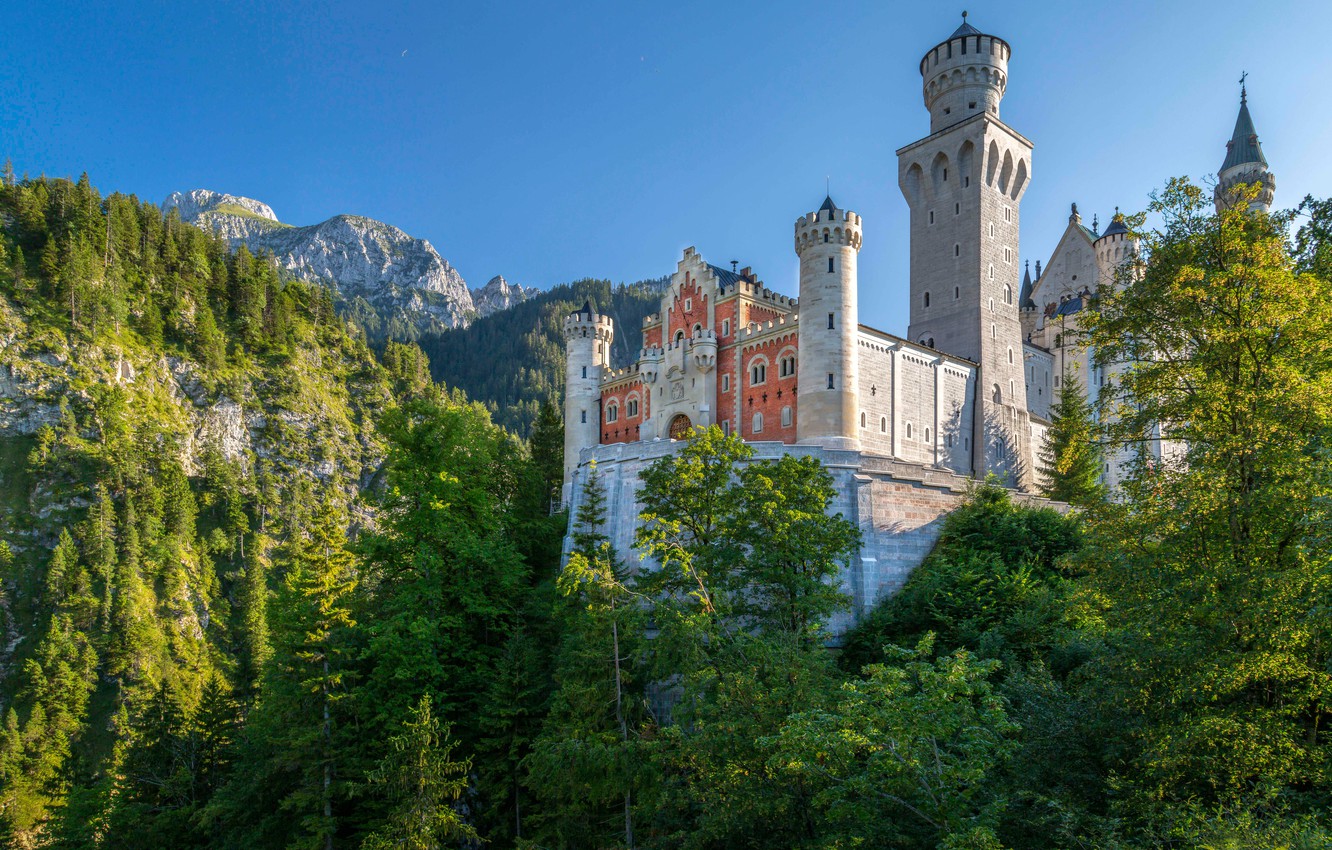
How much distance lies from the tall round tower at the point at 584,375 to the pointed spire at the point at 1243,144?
53.4 m

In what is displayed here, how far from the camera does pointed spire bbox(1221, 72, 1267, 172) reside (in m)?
65.8

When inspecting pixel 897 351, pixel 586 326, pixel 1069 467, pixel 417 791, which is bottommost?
pixel 417 791

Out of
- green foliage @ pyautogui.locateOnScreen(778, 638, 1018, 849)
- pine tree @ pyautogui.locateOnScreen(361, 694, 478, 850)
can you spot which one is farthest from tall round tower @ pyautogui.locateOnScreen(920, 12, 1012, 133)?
pine tree @ pyautogui.locateOnScreen(361, 694, 478, 850)

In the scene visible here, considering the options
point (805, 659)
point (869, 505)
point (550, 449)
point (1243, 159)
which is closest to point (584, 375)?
point (550, 449)

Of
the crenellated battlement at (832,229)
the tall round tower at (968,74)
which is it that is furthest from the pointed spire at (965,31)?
the crenellated battlement at (832,229)

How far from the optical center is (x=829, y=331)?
40750 millimetres

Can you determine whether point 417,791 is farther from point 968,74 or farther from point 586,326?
point 968,74

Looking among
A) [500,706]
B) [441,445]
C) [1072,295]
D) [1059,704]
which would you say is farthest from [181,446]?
[1059,704]

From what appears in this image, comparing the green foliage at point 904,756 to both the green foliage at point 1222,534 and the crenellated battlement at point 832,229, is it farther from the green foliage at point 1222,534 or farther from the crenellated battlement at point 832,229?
the crenellated battlement at point 832,229

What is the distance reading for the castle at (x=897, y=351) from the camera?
40812 millimetres

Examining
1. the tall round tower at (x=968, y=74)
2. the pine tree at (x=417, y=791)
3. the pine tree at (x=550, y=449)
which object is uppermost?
the tall round tower at (x=968, y=74)

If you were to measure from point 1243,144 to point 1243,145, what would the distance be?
129mm

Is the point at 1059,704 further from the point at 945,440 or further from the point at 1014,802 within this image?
the point at 945,440

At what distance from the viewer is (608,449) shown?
37.5 meters
